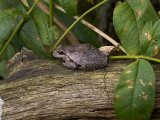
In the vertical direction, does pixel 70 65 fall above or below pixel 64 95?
above

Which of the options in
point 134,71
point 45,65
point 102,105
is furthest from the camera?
point 45,65

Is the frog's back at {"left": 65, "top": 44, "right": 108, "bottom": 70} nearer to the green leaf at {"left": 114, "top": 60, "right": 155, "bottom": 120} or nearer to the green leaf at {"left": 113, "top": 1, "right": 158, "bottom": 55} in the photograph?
the green leaf at {"left": 113, "top": 1, "right": 158, "bottom": 55}

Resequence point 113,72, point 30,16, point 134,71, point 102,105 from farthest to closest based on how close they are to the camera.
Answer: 1. point 30,16
2. point 113,72
3. point 102,105
4. point 134,71

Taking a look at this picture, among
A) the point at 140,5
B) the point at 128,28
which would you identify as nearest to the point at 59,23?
the point at 128,28

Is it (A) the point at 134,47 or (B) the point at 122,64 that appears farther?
(B) the point at 122,64

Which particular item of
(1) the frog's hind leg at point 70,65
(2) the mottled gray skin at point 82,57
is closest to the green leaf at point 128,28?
(2) the mottled gray skin at point 82,57

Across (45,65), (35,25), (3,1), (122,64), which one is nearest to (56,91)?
(45,65)

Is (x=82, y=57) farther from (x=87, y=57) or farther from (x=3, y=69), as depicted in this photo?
(x=3, y=69)

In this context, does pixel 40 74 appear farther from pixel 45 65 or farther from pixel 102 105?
pixel 102 105

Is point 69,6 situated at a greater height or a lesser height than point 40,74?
greater
